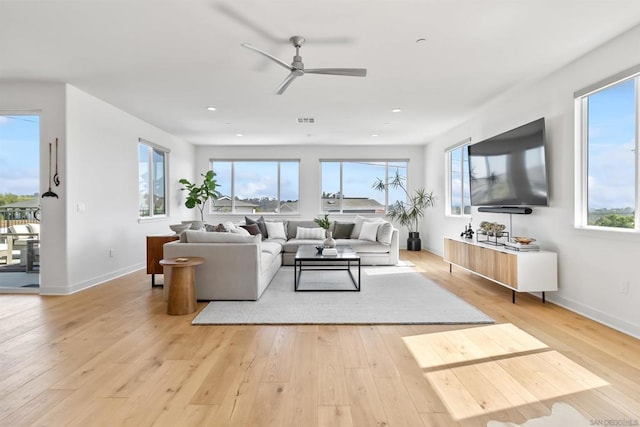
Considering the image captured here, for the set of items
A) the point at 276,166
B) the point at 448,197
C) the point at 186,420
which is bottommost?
the point at 186,420

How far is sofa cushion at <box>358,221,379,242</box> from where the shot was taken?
21.6ft

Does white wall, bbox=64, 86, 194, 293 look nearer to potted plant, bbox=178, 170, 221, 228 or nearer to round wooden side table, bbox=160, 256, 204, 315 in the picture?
potted plant, bbox=178, 170, 221, 228

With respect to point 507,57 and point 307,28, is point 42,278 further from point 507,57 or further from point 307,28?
point 507,57

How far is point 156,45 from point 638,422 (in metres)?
4.29

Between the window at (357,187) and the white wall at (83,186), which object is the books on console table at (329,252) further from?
the window at (357,187)

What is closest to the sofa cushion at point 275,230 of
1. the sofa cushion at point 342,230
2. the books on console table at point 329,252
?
the sofa cushion at point 342,230

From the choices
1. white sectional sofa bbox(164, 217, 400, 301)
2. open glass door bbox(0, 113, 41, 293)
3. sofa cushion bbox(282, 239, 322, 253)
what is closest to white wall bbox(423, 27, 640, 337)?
sofa cushion bbox(282, 239, 322, 253)

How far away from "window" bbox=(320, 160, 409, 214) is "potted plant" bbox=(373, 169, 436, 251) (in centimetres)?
10

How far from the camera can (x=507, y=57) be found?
3.55 m

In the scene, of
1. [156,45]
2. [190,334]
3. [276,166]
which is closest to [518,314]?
[190,334]

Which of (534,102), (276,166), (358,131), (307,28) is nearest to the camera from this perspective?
(307,28)

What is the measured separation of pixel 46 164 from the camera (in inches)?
172

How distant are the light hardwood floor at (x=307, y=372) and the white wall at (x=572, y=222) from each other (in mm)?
250

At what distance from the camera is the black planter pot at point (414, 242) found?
835 cm
